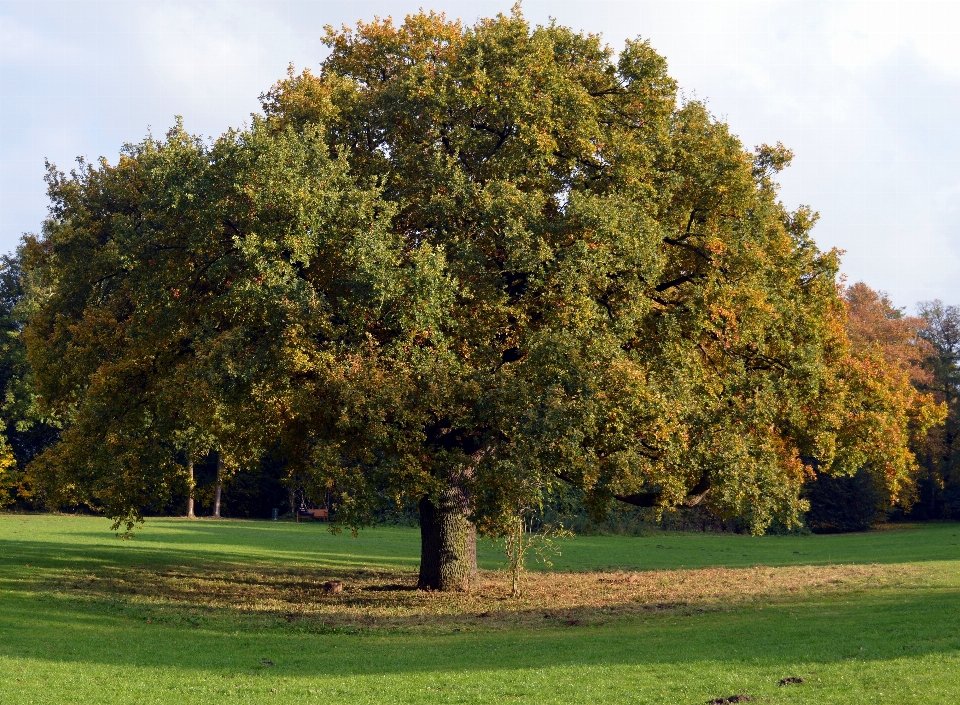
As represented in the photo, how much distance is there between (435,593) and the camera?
2723 centimetres

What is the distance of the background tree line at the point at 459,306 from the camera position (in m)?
22.2

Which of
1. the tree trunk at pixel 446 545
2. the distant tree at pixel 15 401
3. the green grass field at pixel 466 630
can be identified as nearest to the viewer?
the green grass field at pixel 466 630

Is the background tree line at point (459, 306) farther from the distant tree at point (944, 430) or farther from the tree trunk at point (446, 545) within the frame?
the distant tree at point (944, 430)

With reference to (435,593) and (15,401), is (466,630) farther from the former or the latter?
(15,401)

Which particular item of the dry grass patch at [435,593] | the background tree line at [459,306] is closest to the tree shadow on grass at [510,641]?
the dry grass patch at [435,593]

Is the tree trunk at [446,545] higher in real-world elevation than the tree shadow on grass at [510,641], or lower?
higher

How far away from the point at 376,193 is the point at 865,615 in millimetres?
15026

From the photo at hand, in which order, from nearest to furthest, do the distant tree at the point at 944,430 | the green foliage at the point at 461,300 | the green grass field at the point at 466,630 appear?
1. the green grass field at the point at 466,630
2. the green foliage at the point at 461,300
3. the distant tree at the point at 944,430

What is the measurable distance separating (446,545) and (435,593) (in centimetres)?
148

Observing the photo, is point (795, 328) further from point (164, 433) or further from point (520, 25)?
point (164, 433)

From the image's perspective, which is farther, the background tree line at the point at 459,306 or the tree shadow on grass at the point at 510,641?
the background tree line at the point at 459,306

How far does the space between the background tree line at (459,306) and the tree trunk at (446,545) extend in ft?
0.32

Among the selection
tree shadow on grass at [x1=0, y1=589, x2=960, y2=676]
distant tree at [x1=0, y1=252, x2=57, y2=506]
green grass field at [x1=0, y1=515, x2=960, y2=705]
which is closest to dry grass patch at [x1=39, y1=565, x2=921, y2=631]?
green grass field at [x1=0, y1=515, x2=960, y2=705]

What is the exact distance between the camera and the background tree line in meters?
22.2
